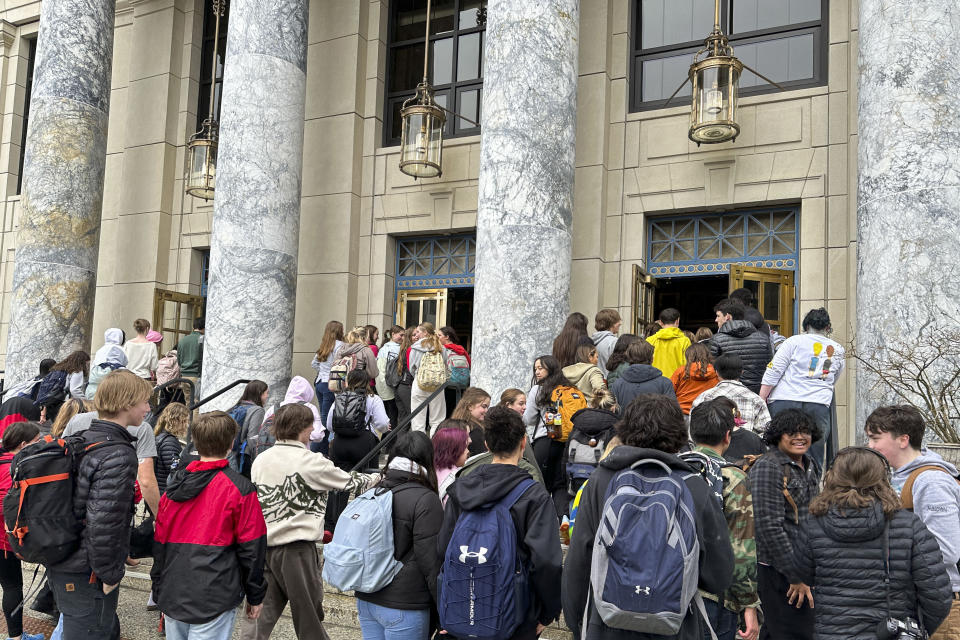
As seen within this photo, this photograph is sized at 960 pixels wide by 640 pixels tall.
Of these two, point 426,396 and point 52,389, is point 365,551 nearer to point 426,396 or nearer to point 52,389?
point 426,396

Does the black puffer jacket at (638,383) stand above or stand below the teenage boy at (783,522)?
above

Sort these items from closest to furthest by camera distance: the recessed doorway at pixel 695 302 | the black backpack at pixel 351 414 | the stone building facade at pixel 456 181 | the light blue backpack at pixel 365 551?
the light blue backpack at pixel 365 551, the black backpack at pixel 351 414, the stone building facade at pixel 456 181, the recessed doorway at pixel 695 302

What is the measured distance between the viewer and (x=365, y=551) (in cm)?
396

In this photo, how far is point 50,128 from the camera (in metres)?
13.8

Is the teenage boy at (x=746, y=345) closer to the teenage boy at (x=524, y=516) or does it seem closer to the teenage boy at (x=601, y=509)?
the teenage boy at (x=524, y=516)

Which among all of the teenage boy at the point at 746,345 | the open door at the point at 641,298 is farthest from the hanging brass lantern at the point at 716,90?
the teenage boy at the point at 746,345

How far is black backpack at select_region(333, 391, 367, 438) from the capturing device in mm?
7879

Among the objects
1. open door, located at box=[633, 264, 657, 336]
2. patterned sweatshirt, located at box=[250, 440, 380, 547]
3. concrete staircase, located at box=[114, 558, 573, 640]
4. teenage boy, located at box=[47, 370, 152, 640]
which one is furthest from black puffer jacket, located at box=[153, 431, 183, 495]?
open door, located at box=[633, 264, 657, 336]

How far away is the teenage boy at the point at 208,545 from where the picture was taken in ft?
13.8

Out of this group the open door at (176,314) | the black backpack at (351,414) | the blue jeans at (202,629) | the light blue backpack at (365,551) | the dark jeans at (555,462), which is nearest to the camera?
the light blue backpack at (365,551)

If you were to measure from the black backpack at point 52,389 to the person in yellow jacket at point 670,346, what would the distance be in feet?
24.6

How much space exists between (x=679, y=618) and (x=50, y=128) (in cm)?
1379

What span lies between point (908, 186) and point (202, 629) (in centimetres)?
652

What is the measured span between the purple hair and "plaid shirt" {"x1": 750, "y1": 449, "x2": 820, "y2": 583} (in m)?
1.48
